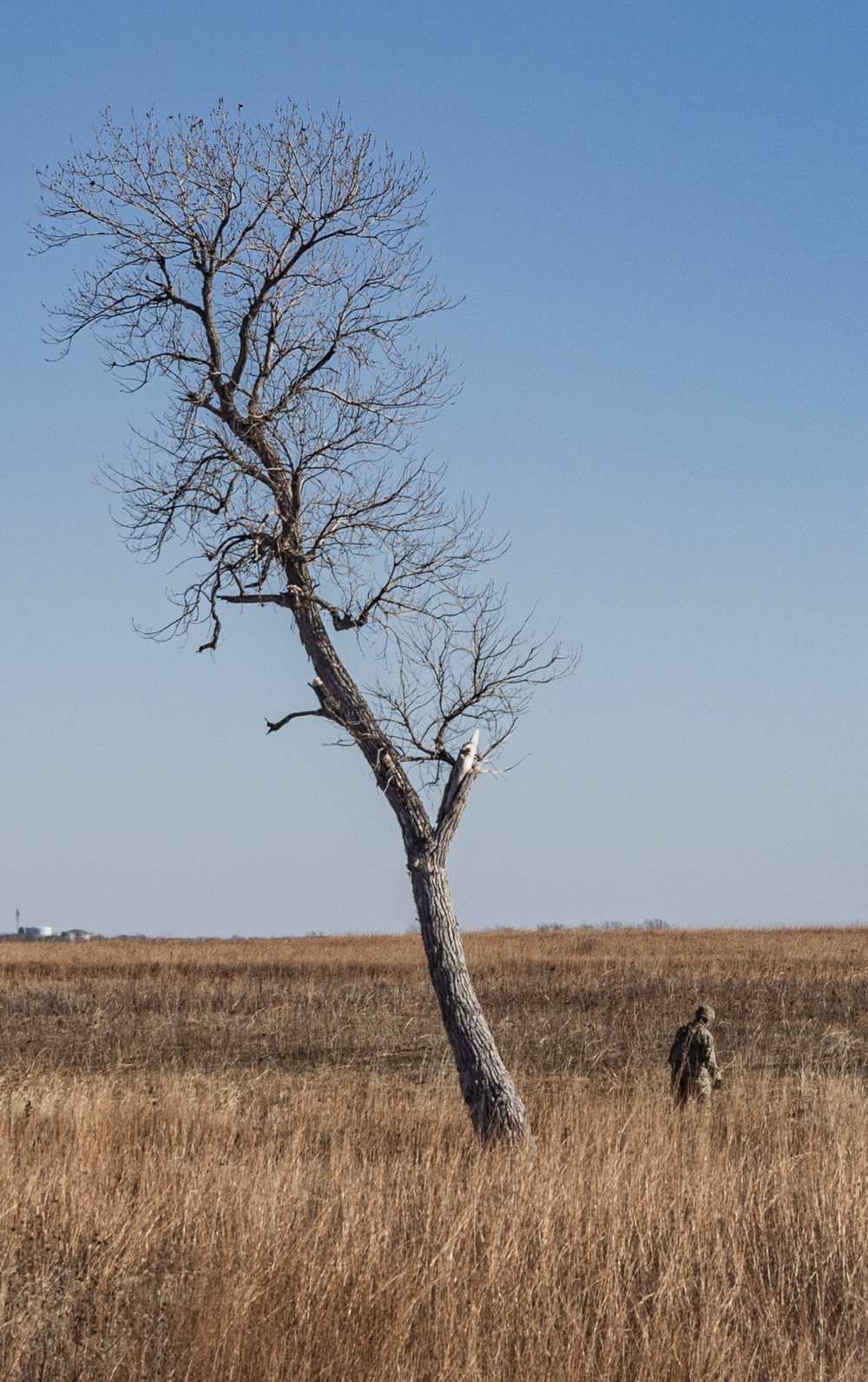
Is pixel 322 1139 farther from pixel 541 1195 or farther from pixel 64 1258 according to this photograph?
pixel 64 1258

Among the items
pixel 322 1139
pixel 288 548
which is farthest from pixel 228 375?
pixel 322 1139

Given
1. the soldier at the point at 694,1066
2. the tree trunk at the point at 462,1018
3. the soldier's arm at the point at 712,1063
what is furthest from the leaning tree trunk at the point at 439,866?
the soldier's arm at the point at 712,1063

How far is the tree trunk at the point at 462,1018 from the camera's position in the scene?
1013cm

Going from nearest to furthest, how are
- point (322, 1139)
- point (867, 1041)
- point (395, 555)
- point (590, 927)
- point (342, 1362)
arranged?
point (342, 1362), point (322, 1139), point (395, 555), point (867, 1041), point (590, 927)

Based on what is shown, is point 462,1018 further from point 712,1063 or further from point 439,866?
point 712,1063

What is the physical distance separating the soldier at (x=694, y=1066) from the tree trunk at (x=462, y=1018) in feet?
8.24

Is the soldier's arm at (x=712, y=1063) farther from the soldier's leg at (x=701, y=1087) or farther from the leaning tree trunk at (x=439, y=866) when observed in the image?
the leaning tree trunk at (x=439, y=866)

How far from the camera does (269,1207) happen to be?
22.9 ft

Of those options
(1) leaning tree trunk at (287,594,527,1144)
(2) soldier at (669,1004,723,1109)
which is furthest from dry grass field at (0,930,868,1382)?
(1) leaning tree trunk at (287,594,527,1144)

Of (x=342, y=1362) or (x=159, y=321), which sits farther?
(x=159, y=321)

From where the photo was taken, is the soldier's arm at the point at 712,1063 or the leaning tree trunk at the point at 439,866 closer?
the leaning tree trunk at the point at 439,866

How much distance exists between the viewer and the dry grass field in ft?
17.1

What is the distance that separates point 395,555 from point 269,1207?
630 cm

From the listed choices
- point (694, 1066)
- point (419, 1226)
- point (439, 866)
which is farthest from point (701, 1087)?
point (419, 1226)
